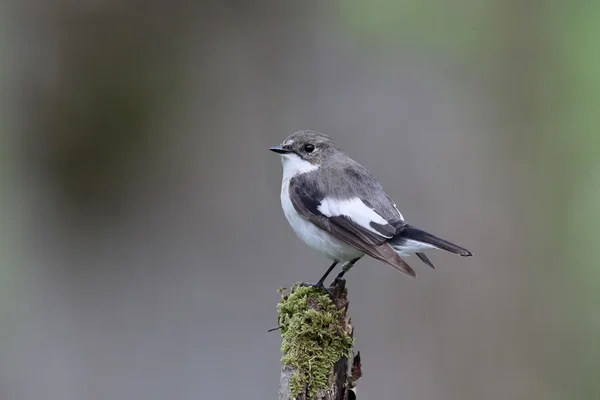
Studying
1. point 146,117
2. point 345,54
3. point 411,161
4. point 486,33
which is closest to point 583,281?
point 411,161

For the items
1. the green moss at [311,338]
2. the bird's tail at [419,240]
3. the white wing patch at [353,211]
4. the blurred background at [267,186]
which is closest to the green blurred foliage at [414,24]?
the blurred background at [267,186]

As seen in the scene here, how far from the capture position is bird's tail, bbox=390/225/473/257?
141 inches

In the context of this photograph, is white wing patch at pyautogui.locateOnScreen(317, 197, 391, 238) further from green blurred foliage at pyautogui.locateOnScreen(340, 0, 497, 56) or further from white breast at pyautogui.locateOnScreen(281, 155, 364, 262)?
green blurred foliage at pyautogui.locateOnScreen(340, 0, 497, 56)

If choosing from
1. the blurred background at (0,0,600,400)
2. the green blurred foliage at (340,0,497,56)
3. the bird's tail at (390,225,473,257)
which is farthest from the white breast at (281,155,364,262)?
the green blurred foliage at (340,0,497,56)

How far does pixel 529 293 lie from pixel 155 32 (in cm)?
482

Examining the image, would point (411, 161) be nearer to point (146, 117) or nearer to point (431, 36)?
point (431, 36)

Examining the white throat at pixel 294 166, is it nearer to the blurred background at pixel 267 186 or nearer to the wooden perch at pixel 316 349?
the wooden perch at pixel 316 349

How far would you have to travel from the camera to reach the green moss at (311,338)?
121 inches

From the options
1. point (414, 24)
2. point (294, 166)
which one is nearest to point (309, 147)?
point (294, 166)

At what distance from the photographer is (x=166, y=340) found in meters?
6.38

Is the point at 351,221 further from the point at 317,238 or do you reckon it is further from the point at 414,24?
the point at 414,24

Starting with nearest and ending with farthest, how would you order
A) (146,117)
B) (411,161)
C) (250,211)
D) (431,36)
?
(411,161), (250,211), (431,36), (146,117)

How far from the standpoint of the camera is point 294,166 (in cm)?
441

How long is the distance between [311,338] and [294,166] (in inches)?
57.5
